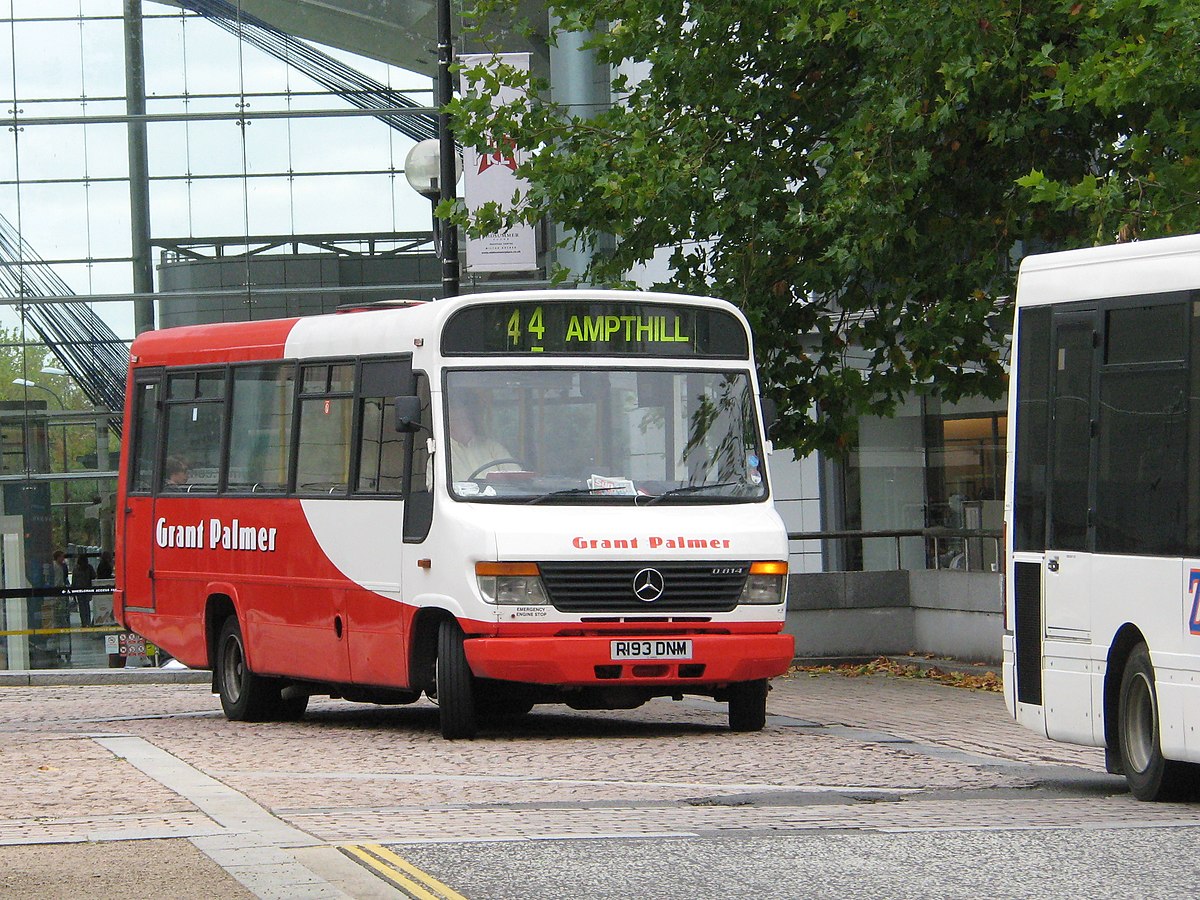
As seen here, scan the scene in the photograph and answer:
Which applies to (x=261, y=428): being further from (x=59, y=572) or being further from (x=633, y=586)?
(x=59, y=572)

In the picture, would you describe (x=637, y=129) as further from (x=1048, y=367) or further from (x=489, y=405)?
(x=1048, y=367)

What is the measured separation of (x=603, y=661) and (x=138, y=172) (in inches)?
793

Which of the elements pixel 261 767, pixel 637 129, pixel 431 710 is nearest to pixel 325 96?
pixel 637 129

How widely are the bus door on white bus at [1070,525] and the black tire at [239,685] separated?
7.05 metres

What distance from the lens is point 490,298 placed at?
1477 centimetres

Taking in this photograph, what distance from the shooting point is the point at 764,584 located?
14469 millimetres

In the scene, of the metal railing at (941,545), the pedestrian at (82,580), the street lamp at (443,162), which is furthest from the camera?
the pedestrian at (82,580)

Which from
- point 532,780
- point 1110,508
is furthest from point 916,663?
point 1110,508

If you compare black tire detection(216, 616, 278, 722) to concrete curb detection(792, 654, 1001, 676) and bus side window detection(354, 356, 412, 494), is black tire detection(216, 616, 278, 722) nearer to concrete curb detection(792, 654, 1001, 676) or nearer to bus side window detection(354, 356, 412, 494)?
bus side window detection(354, 356, 412, 494)

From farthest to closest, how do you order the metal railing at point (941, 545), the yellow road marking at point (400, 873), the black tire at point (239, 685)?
the metal railing at point (941, 545), the black tire at point (239, 685), the yellow road marking at point (400, 873)

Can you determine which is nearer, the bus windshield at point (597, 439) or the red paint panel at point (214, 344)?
the bus windshield at point (597, 439)

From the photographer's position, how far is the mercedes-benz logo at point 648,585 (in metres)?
14.0

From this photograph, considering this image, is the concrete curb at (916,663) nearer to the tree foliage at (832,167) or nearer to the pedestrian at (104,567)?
the tree foliage at (832,167)

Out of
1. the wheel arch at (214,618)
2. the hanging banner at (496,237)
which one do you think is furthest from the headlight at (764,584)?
the hanging banner at (496,237)
